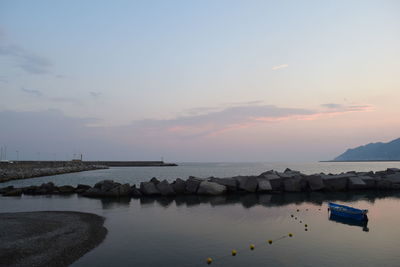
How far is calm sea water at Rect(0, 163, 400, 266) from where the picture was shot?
30.5 ft

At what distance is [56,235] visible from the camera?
11617 mm

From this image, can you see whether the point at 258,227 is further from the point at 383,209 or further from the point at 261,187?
the point at 261,187

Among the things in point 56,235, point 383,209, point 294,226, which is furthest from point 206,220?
point 383,209

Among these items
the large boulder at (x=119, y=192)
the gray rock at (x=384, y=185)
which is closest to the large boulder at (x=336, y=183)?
the gray rock at (x=384, y=185)

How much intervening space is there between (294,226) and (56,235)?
951 centimetres

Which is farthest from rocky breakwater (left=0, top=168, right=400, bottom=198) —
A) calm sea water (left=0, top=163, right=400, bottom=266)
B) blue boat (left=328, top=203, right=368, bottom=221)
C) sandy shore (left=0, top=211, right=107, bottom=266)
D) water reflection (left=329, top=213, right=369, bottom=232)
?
water reflection (left=329, top=213, right=369, bottom=232)

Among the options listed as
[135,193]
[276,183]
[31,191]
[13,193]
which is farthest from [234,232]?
[13,193]

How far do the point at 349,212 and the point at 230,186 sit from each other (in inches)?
433

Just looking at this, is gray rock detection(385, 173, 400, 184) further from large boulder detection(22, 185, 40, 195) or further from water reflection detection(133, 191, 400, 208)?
large boulder detection(22, 185, 40, 195)

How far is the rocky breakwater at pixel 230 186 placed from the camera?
2375 cm

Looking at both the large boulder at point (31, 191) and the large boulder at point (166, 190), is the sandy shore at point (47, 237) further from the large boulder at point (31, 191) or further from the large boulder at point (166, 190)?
the large boulder at point (31, 191)

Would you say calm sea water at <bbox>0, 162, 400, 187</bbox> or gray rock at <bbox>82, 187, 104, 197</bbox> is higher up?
gray rock at <bbox>82, 187, 104, 197</bbox>

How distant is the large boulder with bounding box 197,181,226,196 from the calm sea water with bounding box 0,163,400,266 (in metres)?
1.89

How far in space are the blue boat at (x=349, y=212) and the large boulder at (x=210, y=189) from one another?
962cm
